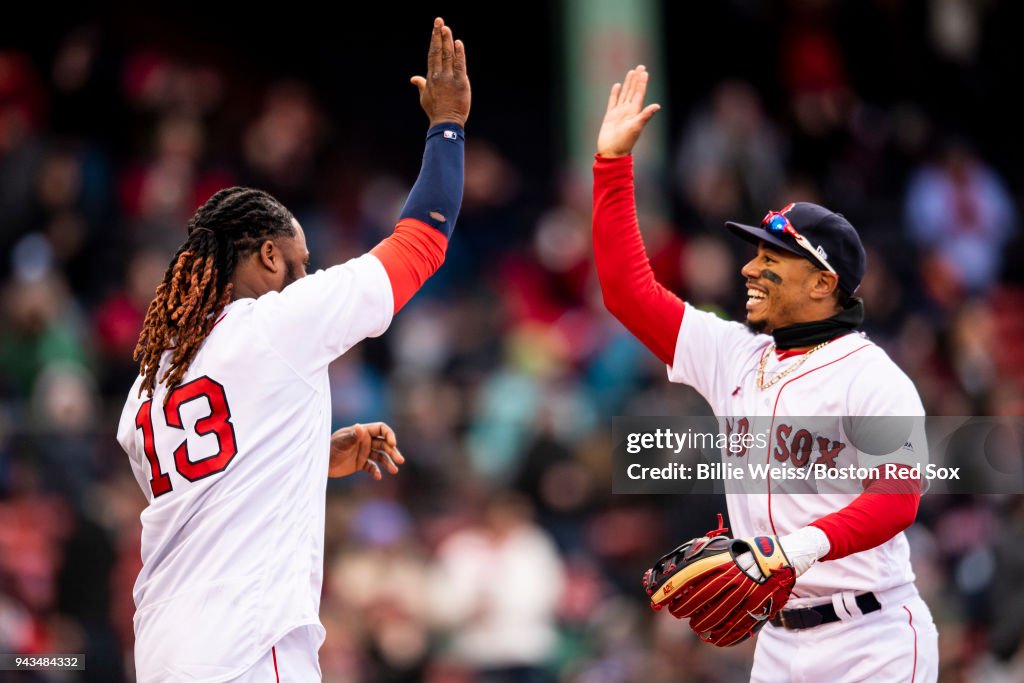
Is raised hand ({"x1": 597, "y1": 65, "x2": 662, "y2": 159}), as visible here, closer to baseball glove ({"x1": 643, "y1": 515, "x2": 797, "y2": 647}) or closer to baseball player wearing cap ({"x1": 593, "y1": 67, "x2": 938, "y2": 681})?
baseball player wearing cap ({"x1": 593, "y1": 67, "x2": 938, "y2": 681})

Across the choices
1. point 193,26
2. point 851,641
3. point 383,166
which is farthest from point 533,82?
point 851,641

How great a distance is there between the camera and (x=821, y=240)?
174 inches

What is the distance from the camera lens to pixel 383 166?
1259 cm

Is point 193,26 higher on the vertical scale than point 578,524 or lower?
higher

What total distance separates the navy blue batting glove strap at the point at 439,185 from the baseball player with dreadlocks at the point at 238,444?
0.22 m

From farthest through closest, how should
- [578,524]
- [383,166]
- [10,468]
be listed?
[383,166] → [578,524] → [10,468]

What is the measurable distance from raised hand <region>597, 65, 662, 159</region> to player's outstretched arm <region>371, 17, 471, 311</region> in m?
0.57

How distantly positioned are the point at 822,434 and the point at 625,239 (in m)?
0.94

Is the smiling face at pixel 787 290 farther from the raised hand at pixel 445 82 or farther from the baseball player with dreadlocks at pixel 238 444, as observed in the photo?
the baseball player with dreadlocks at pixel 238 444

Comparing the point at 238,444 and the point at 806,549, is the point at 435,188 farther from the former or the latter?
the point at 806,549

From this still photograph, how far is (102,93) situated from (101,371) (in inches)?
96.9

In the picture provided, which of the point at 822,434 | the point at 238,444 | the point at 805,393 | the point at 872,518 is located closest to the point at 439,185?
the point at 238,444

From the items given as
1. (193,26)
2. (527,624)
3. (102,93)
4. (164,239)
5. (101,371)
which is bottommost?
(527,624)

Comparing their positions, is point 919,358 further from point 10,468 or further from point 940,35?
point 10,468
